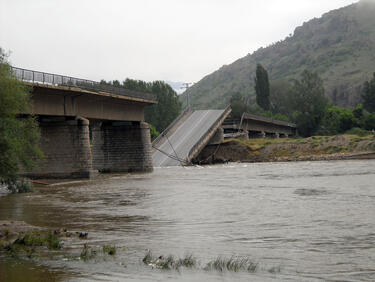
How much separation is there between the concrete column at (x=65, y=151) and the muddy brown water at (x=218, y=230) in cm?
2007

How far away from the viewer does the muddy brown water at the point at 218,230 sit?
10336mm

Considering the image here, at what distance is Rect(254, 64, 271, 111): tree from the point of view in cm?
13956

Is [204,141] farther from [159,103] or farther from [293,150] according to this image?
[159,103]

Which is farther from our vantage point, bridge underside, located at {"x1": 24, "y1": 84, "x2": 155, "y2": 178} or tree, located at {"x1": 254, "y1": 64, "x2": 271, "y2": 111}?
tree, located at {"x1": 254, "y1": 64, "x2": 271, "y2": 111}

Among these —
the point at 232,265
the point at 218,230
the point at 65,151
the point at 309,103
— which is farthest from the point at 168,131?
the point at 232,265

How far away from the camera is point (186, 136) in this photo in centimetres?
8056

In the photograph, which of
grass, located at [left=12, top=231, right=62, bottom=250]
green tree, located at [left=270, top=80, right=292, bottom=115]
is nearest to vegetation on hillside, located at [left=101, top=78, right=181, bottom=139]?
green tree, located at [left=270, top=80, right=292, bottom=115]

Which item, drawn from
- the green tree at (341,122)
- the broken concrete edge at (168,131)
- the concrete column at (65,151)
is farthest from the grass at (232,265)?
the green tree at (341,122)

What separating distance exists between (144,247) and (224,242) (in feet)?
7.01

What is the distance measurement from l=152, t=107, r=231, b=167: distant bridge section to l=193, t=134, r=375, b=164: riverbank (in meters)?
3.13

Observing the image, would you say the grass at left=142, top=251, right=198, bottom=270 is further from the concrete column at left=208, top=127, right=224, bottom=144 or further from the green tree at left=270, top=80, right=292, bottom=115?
the green tree at left=270, top=80, right=292, bottom=115

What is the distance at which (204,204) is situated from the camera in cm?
2391

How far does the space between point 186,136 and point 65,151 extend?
32.8 metres

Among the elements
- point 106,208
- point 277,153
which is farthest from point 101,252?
point 277,153
